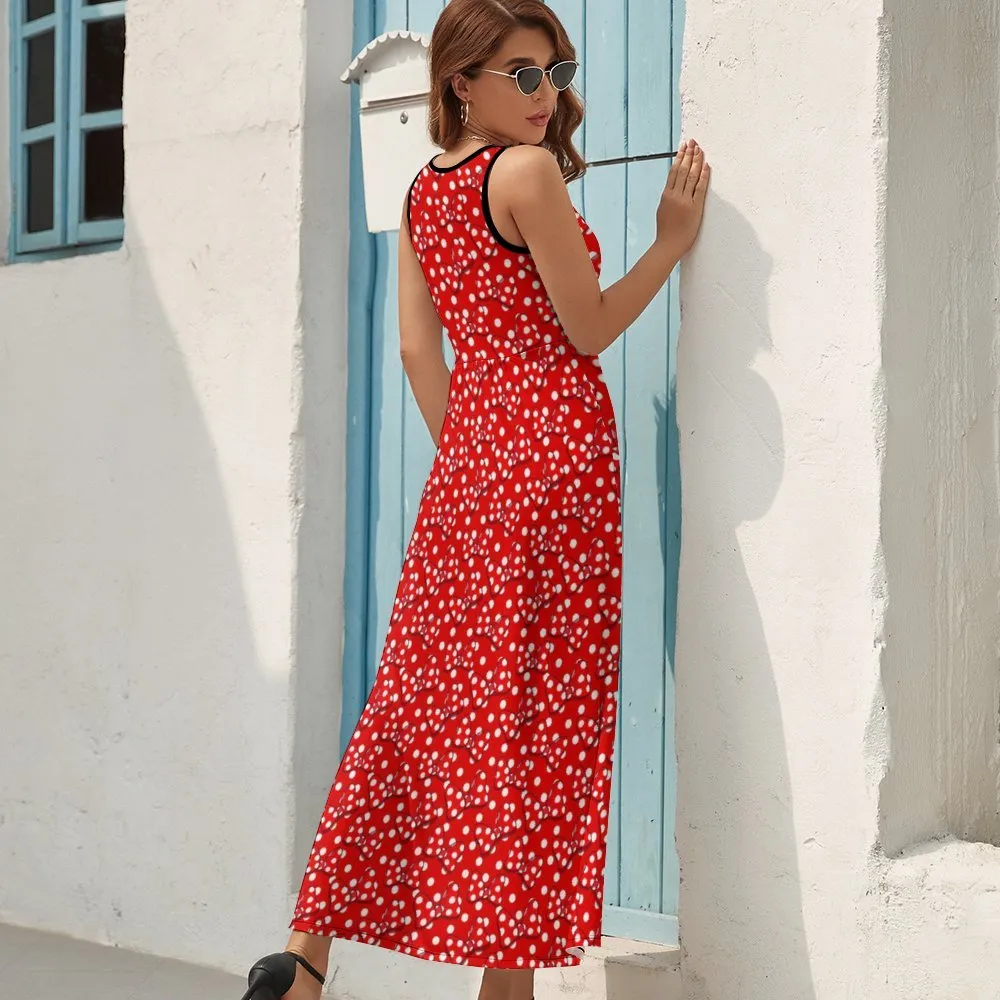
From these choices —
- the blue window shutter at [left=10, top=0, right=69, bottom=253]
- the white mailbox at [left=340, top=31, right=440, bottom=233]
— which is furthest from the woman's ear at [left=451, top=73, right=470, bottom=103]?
the blue window shutter at [left=10, top=0, right=69, bottom=253]

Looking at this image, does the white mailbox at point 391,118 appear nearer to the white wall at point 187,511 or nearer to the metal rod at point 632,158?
the white wall at point 187,511

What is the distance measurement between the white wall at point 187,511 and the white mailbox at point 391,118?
0.14 metres

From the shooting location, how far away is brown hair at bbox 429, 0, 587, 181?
2.92 metres

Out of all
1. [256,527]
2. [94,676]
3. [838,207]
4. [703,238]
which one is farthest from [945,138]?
[94,676]

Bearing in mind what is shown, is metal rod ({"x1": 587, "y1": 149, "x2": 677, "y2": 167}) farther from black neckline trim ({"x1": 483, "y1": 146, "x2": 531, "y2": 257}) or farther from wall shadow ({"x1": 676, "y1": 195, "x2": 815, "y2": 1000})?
black neckline trim ({"x1": 483, "y1": 146, "x2": 531, "y2": 257})

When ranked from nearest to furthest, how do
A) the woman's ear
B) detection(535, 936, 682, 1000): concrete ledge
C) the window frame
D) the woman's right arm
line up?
the woman's right arm, the woman's ear, detection(535, 936, 682, 1000): concrete ledge, the window frame

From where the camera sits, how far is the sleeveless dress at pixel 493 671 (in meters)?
2.91

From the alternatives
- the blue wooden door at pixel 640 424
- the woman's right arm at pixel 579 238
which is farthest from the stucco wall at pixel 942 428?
the blue wooden door at pixel 640 424

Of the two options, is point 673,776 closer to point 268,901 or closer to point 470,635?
point 470,635

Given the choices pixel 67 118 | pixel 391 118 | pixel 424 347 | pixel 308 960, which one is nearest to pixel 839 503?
pixel 424 347

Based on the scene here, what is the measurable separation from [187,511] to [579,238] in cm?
168

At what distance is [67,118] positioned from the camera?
15.8 ft

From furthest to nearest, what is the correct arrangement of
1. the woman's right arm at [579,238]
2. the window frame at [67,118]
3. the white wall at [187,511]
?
the window frame at [67,118]
the white wall at [187,511]
the woman's right arm at [579,238]

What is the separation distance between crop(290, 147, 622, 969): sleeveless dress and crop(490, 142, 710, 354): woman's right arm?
0.23ft
